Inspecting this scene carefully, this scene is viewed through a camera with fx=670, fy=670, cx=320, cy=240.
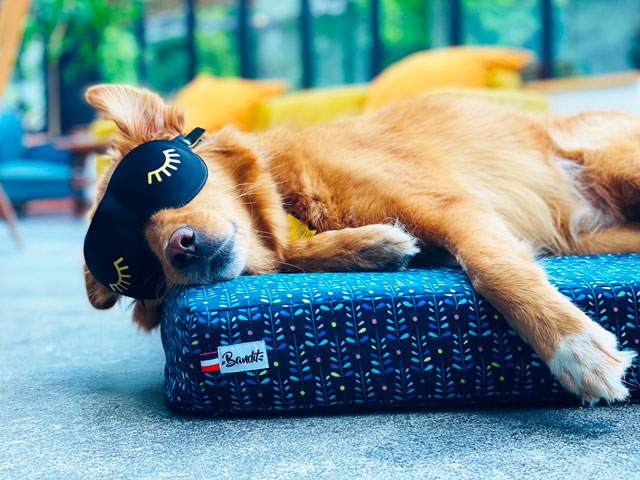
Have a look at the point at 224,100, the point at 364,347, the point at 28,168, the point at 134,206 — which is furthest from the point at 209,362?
the point at 28,168

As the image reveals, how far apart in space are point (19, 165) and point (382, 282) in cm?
861

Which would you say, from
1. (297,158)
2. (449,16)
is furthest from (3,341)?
(449,16)

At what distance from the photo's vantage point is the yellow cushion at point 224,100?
8062 millimetres

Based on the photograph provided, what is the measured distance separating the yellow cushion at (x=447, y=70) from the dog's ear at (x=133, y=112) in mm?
3567

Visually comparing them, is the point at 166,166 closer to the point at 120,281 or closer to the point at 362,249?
the point at 120,281

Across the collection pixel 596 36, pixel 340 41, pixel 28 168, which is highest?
pixel 596 36

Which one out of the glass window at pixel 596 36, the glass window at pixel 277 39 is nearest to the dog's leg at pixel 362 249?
the glass window at pixel 596 36

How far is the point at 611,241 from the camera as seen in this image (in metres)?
2.25

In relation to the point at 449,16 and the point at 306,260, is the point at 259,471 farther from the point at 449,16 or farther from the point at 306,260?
the point at 449,16

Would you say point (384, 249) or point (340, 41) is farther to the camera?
point (340, 41)

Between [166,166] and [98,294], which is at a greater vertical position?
[166,166]

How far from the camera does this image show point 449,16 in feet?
27.4

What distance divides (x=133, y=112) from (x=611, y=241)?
160 cm

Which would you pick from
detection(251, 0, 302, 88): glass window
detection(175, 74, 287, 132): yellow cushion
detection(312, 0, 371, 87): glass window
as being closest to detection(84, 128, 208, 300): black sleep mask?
detection(175, 74, 287, 132): yellow cushion
